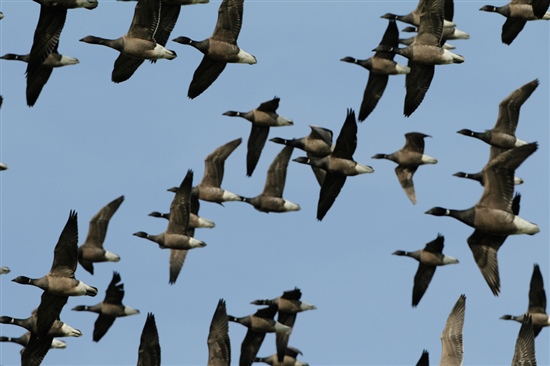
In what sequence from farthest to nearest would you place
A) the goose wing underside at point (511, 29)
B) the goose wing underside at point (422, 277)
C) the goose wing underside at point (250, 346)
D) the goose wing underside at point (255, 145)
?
the goose wing underside at point (255, 145)
the goose wing underside at point (422, 277)
the goose wing underside at point (250, 346)
the goose wing underside at point (511, 29)

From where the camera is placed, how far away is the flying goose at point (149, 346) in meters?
42.8

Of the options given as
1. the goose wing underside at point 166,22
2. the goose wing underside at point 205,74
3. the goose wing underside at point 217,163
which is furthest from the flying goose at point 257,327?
the goose wing underside at point 166,22

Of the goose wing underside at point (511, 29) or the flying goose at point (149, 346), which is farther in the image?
the goose wing underside at point (511, 29)

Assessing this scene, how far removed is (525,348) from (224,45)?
1267 centimetres

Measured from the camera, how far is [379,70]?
49625 mm

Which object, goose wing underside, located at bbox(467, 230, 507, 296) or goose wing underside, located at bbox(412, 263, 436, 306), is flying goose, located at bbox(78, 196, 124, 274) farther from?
goose wing underside, located at bbox(467, 230, 507, 296)

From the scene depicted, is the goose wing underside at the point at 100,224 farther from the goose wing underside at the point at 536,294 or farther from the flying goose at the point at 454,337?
the goose wing underside at the point at 536,294

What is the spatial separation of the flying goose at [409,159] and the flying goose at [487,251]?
32.0ft

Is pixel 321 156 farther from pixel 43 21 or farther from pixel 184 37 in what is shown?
pixel 43 21

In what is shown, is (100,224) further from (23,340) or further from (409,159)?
(409,159)

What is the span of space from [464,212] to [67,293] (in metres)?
11.1

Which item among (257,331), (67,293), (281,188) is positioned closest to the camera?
(67,293)

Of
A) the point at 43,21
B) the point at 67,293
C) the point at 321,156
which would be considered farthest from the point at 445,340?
the point at 43,21

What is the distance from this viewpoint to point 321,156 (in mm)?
49656
